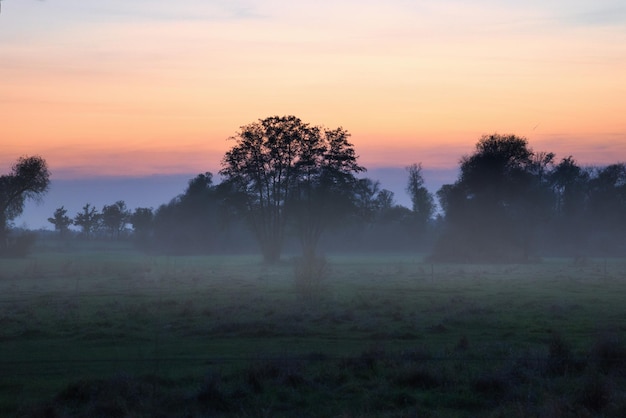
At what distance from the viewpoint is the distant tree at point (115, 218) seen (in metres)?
135

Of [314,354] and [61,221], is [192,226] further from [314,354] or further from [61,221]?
[314,354]

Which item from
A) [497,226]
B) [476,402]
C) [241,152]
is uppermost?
[241,152]

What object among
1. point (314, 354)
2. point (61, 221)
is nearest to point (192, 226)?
point (61, 221)

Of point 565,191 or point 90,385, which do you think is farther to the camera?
point 565,191

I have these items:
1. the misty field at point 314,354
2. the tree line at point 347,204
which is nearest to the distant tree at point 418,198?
the tree line at point 347,204

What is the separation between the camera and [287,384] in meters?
14.2

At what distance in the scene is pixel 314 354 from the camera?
1695 centimetres

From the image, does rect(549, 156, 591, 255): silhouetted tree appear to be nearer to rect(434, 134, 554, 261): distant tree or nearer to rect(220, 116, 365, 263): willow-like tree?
rect(434, 134, 554, 261): distant tree

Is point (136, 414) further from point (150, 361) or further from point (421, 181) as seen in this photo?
point (421, 181)

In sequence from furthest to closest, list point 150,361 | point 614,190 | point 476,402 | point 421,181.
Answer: point 421,181, point 614,190, point 150,361, point 476,402

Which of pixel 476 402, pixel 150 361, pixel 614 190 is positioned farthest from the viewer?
pixel 614 190

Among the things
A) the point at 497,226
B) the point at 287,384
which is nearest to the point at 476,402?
the point at 287,384

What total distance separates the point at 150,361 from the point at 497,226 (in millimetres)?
66304

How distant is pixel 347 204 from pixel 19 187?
33.4m
